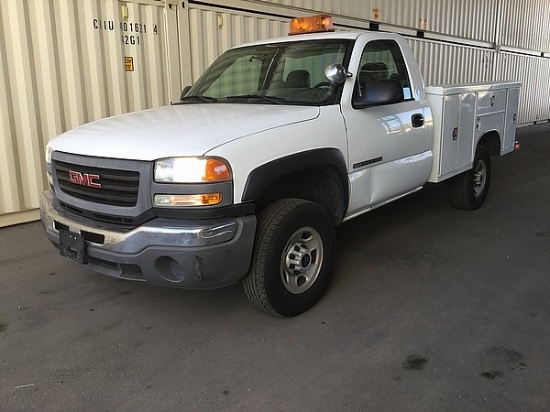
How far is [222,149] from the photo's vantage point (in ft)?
9.81

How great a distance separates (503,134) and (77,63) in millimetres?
5384

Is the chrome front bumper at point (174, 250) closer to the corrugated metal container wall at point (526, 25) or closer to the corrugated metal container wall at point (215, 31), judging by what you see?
the corrugated metal container wall at point (215, 31)

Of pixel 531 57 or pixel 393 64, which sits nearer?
pixel 393 64

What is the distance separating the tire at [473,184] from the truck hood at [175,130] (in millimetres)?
3186

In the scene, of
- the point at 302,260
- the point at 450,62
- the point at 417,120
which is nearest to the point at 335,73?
the point at 417,120

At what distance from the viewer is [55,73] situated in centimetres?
598

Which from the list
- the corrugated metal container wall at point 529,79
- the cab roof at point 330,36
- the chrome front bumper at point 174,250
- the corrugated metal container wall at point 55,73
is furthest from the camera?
the corrugated metal container wall at point 529,79

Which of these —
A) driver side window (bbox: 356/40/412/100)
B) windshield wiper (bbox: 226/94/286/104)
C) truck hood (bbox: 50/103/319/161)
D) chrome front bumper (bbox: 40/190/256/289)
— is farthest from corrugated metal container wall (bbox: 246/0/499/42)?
chrome front bumper (bbox: 40/190/256/289)

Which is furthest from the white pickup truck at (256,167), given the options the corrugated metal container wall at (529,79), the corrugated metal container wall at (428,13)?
the corrugated metal container wall at (529,79)

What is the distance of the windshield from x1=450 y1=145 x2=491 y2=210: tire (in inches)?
107

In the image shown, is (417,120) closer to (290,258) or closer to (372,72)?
(372,72)

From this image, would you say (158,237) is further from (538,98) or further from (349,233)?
(538,98)

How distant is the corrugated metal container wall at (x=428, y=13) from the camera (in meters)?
9.85

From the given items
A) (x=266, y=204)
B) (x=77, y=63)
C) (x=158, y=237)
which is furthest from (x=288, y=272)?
(x=77, y=63)
